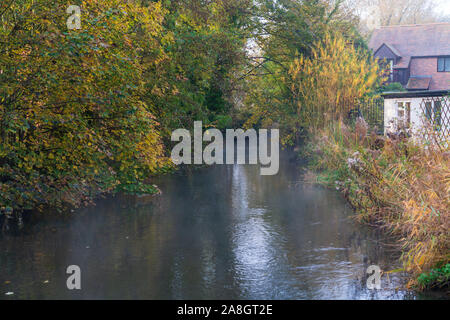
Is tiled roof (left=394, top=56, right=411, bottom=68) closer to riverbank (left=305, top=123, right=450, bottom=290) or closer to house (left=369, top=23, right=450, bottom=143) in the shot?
house (left=369, top=23, right=450, bottom=143)

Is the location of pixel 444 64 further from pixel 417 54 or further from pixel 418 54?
pixel 417 54

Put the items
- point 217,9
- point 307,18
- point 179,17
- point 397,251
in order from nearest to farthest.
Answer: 1. point 397,251
2. point 179,17
3. point 217,9
4. point 307,18

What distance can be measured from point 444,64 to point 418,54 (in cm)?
262

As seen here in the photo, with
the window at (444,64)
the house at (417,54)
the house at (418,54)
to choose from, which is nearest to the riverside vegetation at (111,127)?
the house at (418,54)

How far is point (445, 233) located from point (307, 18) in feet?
59.2

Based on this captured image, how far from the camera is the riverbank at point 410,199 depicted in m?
6.59

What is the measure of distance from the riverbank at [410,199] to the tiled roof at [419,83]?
3389cm

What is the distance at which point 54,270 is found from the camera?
25.0 feet

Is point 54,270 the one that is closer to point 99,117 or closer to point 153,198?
point 99,117

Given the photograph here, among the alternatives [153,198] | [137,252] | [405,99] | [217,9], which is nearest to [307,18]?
[217,9]

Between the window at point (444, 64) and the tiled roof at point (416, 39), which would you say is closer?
the window at point (444, 64)

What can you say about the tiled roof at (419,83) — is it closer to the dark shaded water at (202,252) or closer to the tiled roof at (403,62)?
the tiled roof at (403,62)

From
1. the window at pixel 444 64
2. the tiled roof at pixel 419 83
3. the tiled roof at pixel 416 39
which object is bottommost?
the tiled roof at pixel 419 83
